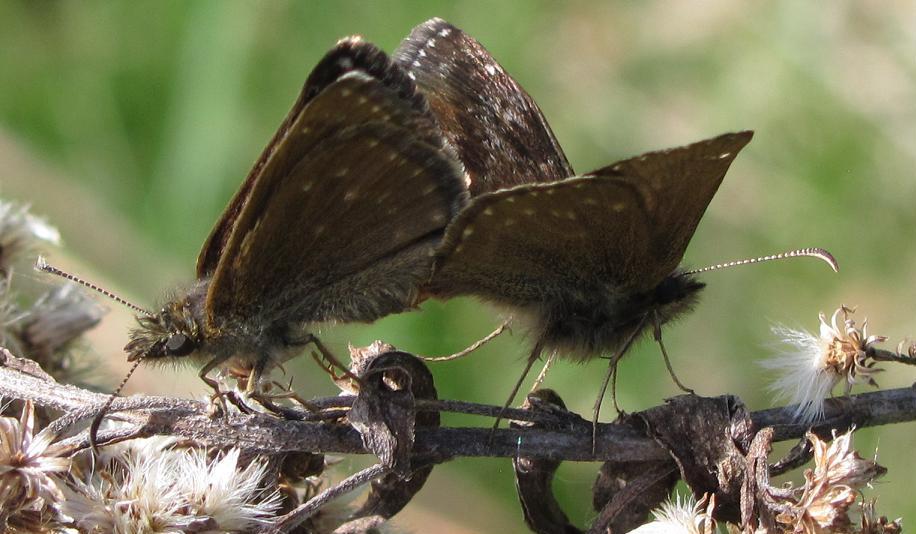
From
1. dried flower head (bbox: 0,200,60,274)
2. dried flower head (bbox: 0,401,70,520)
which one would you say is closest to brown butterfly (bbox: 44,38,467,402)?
dried flower head (bbox: 0,401,70,520)

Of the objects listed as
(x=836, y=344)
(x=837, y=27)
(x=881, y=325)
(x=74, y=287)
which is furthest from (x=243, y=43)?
(x=836, y=344)

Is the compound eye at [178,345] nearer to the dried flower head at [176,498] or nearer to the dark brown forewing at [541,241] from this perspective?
the dried flower head at [176,498]

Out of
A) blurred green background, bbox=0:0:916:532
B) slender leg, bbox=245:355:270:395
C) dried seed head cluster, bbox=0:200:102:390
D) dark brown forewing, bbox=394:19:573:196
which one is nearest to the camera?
slender leg, bbox=245:355:270:395

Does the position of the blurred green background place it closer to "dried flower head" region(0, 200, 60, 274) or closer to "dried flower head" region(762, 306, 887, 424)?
"dried flower head" region(0, 200, 60, 274)

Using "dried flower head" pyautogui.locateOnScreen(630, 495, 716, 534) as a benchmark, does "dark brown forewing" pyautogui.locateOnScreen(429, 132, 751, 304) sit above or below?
above

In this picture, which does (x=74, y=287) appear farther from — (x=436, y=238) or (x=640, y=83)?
(x=640, y=83)

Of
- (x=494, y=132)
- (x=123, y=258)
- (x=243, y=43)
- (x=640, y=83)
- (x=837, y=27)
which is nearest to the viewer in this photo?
(x=494, y=132)

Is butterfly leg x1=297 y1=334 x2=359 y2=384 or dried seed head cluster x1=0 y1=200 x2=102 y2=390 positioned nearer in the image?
butterfly leg x1=297 y1=334 x2=359 y2=384
